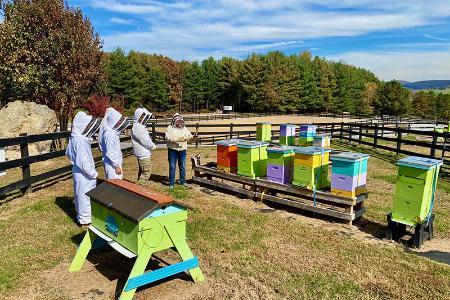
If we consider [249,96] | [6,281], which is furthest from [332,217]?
[249,96]

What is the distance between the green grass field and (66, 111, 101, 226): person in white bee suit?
0.43 metres

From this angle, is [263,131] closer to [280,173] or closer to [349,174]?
[280,173]

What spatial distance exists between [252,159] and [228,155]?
2.96 ft

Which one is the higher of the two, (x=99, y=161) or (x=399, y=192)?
(x=399, y=192)

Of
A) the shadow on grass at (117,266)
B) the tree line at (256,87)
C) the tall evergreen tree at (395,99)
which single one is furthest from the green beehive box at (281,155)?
the tall evergreen tree at (395,99)

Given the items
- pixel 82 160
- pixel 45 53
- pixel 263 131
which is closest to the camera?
pixel 82 160

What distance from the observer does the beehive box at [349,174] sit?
23.5 ft

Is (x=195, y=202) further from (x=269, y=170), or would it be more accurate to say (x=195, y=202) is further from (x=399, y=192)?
(x=399, y=192)

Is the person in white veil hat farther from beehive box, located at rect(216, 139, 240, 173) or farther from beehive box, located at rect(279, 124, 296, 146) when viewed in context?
beehive box, located at rect(279, 124, 296, 146)

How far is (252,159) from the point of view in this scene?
29.7 feet

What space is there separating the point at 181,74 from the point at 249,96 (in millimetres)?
17003

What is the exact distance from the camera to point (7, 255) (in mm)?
5973

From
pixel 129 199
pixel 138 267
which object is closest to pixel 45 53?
pixel 129 199

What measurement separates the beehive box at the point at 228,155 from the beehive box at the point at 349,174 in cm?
295
